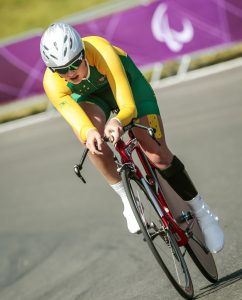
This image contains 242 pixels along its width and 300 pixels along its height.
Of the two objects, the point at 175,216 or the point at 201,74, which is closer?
the point at 175,216

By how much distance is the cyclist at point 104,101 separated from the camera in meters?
4.93

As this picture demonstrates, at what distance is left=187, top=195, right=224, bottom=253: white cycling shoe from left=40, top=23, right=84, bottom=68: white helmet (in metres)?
1.53

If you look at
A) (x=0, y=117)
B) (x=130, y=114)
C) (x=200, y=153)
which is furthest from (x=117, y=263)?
(x=0, y=117)

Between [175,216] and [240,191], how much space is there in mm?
2395

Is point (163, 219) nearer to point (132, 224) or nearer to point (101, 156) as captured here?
point (132, 224)

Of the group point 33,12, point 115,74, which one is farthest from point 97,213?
point 33,12

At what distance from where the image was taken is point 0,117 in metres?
17.1

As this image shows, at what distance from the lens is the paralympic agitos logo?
14891 millimetres

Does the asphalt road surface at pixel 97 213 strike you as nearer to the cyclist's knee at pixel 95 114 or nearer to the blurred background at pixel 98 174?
the blurred background at pixel 98 174

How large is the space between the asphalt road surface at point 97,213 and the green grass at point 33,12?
53.0ft

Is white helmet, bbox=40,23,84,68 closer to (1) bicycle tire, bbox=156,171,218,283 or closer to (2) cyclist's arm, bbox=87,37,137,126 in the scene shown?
(2) cyclist's arm, bbox=87,37,137,126

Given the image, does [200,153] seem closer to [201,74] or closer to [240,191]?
[240,191]

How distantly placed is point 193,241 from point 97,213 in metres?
3.04

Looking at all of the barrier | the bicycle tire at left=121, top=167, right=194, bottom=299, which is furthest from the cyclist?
the barrier
